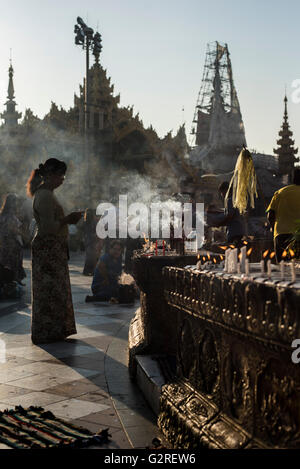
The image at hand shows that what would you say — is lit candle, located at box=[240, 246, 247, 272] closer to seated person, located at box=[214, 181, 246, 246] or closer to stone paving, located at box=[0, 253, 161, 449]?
stone paving, located at box=[0, 253, 161, 449]

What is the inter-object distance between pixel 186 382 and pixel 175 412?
0.80ft

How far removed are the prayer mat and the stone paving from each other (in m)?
0.12

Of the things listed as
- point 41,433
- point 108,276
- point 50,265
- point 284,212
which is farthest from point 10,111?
point 41,433

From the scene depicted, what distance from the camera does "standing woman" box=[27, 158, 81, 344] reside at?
21.3ft

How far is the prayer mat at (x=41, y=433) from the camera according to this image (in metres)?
3.16

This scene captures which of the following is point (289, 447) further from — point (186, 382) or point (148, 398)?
point (148, 398)

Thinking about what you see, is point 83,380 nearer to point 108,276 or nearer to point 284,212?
point 284,212

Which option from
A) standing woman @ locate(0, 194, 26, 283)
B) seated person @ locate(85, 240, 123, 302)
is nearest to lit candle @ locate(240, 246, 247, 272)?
seated person @ locate(85, 240, 123, 302)

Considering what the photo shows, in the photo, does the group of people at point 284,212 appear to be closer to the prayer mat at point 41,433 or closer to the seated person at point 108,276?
the prayer mat at point 41,433

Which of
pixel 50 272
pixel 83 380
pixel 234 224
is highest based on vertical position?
pixel 234 224

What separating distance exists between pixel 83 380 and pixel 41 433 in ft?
4.90

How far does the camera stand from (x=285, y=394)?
2.21m

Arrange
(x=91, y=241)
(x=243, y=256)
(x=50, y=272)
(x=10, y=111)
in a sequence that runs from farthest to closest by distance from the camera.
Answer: (x=10, y=111) < (x=91, y=241) < (x=50, y=272) < (x=243, y=256)

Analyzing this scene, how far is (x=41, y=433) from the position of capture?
3.34 metres
